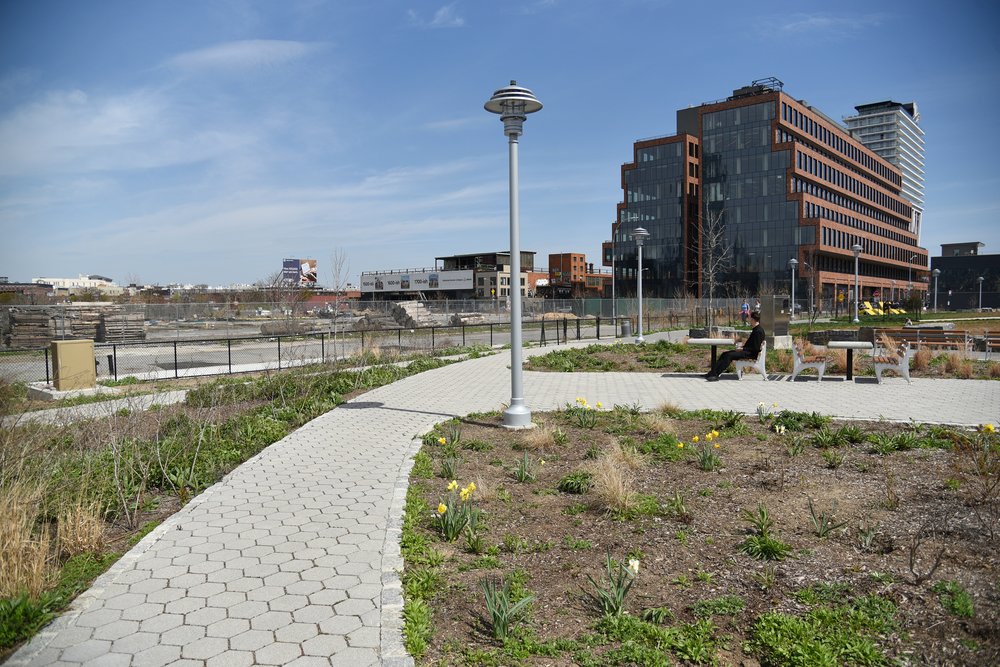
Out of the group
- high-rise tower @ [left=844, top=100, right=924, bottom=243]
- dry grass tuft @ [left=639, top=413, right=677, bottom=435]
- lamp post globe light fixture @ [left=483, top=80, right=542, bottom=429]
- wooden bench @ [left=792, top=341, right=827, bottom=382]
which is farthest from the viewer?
high-rise tower @ [left=844, top=100, right=924, bottom=243]

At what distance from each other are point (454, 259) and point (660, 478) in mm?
111220

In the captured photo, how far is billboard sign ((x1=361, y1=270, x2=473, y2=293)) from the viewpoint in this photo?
102 metres

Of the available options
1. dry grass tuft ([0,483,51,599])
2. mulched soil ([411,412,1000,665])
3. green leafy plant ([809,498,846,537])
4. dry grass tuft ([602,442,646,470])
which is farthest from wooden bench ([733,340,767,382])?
dry grass tuft ([0,483,51,599])

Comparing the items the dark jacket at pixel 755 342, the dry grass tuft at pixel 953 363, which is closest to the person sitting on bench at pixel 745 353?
the dark jacket at pixel 755 342

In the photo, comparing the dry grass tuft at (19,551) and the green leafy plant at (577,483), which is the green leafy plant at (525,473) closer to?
the green leafy plant at (577,483)

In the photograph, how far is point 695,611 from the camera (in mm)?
3723

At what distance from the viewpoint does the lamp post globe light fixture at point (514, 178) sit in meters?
8.54

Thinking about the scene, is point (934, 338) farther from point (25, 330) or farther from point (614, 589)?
point (25, 330)

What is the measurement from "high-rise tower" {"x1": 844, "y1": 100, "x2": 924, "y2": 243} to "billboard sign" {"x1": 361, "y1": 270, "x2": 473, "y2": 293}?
457 feet

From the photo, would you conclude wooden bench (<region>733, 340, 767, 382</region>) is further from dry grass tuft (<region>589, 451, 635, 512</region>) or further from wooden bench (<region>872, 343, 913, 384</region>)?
dry grass tuft (<region>589, 451, 635, 512</region>)

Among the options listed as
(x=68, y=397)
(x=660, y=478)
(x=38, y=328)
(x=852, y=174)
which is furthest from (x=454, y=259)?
(x=660, y=478)

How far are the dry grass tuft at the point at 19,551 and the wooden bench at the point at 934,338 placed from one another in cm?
1936

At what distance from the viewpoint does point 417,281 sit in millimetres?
105562

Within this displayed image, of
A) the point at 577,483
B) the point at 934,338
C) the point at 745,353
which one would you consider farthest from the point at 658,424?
the point at 934,338
